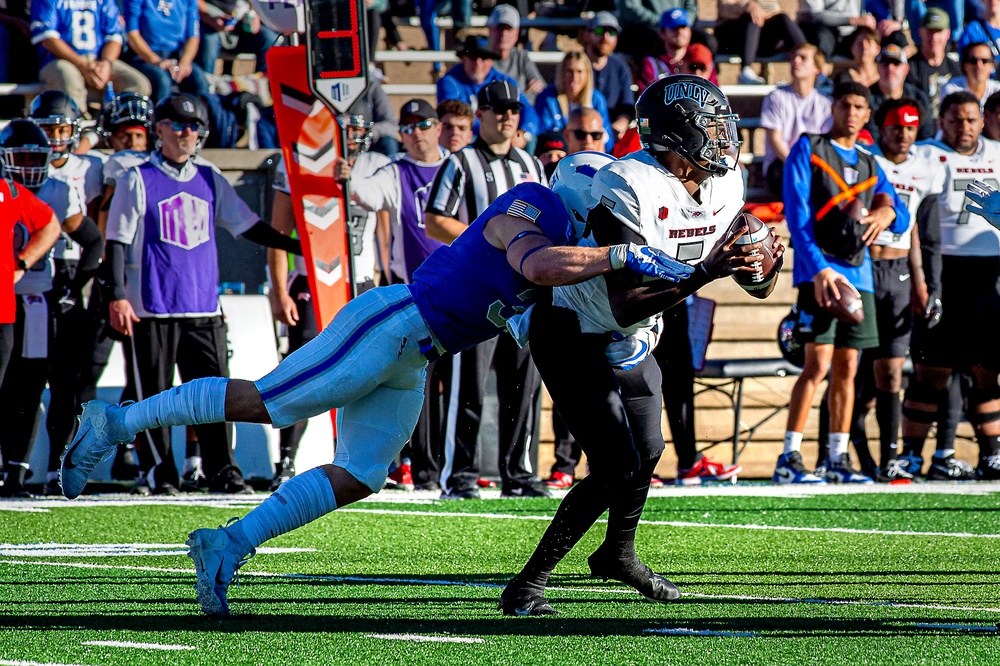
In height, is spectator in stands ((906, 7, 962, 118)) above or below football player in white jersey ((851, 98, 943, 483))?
above

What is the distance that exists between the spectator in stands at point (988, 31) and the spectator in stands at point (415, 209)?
648 centimetres

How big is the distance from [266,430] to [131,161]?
1.81 meters

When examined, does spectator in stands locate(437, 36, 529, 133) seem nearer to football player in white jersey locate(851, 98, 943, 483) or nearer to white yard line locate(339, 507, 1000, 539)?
football player in white jersey locate(851, 98, 943, 483)

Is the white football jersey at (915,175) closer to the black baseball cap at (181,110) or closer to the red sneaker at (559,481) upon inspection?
the red sneaker at (559,481)

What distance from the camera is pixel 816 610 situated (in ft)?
15.1

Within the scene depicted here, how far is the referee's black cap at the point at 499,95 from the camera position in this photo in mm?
8102

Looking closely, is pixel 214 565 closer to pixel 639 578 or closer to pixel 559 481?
pixel 639 578

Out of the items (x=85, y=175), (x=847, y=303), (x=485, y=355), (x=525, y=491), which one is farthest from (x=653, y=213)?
(x=85, y=175)

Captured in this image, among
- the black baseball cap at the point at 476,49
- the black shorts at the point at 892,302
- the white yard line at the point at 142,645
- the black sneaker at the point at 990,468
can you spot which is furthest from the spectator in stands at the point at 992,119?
the white yard line at the point at 142,645

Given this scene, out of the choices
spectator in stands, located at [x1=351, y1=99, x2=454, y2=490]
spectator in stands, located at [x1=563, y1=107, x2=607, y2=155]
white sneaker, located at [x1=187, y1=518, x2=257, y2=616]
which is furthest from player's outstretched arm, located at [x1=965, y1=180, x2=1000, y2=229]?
spectator in stands, located at [x1=563, y1=107, x2=607, y2=155]

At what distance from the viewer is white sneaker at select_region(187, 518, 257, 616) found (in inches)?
174

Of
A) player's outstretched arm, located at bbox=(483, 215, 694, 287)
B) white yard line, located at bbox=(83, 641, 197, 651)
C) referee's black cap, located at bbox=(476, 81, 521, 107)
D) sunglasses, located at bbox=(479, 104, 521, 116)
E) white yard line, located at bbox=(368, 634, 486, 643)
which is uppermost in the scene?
referee's black cap, located at bbox=(476, 81, 521, 107)

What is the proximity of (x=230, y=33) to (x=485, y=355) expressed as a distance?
6.97 metres

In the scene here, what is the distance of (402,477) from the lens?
9016 millimetres
